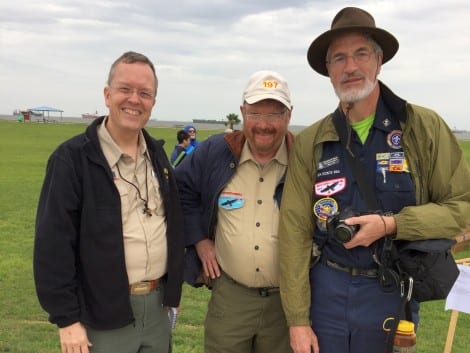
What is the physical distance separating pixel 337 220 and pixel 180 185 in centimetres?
139

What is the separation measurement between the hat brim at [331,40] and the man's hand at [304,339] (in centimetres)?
175

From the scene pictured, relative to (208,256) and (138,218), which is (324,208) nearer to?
(208,256)

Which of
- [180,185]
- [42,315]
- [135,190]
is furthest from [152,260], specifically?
[42,315]

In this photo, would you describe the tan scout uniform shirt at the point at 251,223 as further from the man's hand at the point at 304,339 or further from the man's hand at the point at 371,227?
the man's hand at the point at 371,227

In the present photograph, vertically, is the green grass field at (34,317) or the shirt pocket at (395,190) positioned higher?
the shirt pocket at (395,190)

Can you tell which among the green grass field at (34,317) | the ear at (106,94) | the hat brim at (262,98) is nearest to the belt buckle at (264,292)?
the hat brim at (262,98)

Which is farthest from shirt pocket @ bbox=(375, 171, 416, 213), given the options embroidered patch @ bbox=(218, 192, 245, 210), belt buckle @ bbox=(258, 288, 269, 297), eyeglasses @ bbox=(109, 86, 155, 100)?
eyeglasses @ bbox=(109, 86, 155, 100)

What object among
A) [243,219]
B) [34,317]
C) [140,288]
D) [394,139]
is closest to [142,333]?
[140,288]

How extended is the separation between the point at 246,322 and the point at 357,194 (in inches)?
51.8

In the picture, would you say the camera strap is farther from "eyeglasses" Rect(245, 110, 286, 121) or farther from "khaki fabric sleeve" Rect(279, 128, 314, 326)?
"eyeglasses" Rect(245, 110, 286, 121)

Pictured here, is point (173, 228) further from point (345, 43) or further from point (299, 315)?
point (345, 43)

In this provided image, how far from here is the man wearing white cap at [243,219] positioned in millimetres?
3359

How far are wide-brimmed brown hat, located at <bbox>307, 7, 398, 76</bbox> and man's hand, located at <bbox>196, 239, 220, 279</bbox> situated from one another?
1.56m

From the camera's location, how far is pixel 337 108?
10.5 ft
